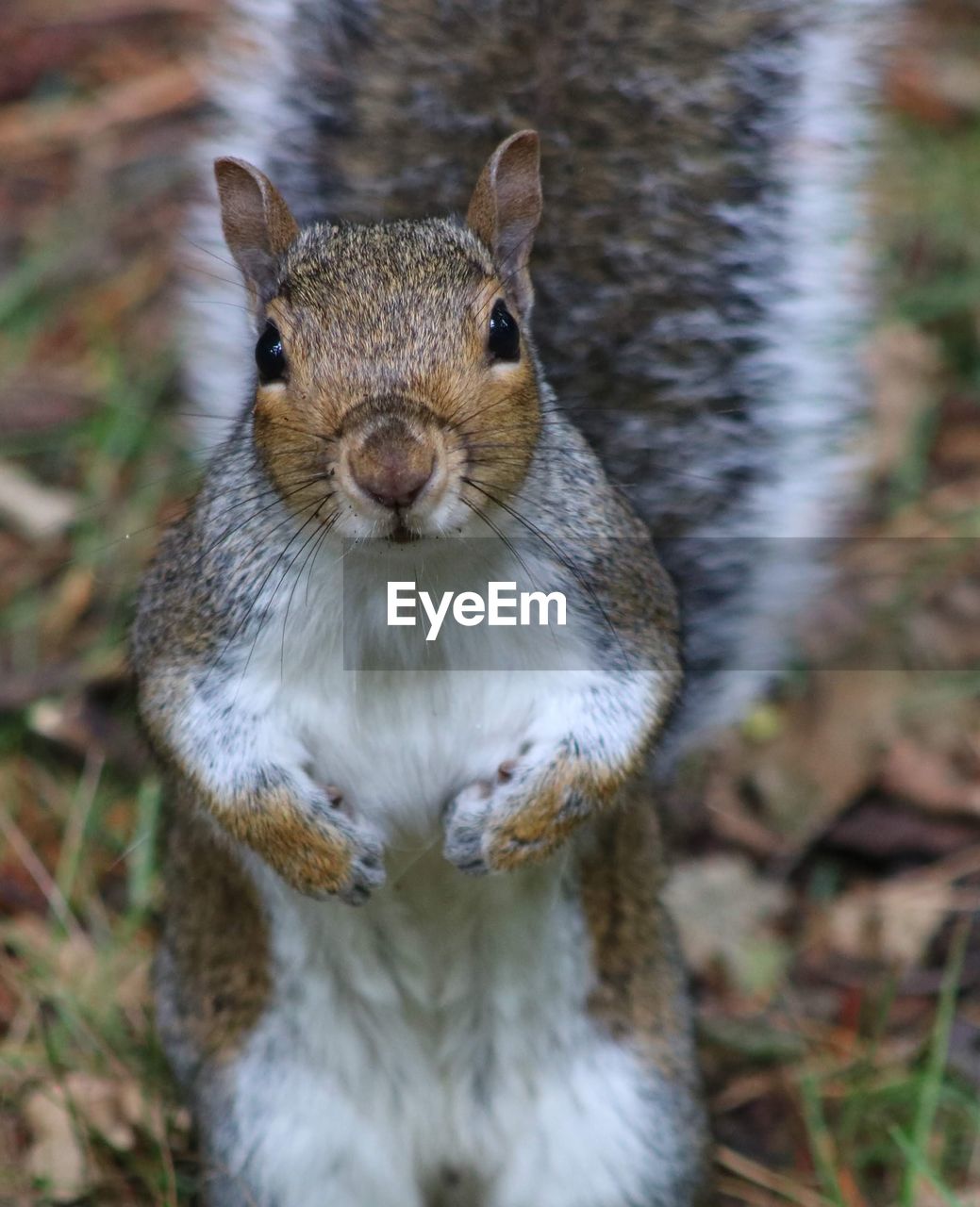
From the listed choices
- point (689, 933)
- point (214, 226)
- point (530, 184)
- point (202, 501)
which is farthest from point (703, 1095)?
point (214, 226)

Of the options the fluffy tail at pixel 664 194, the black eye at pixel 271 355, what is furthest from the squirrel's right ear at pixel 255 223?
the fluffy tail at pixel 664 194

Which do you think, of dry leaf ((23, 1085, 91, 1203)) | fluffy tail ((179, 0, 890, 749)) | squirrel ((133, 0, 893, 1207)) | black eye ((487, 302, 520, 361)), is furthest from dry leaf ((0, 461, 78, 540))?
black eye ((487, 302, 520, 361))

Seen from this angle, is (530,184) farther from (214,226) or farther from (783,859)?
(783,859)

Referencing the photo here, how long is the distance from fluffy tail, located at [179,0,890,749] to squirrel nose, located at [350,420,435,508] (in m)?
0.89

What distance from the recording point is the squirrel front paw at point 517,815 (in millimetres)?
2248

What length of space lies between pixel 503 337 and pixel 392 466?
31cm

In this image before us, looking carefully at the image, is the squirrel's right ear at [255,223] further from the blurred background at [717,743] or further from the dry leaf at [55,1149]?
the dry leaf at [55,1149]

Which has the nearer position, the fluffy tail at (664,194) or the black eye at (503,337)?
the black eye at (503,337)

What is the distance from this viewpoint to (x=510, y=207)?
90.0 inches

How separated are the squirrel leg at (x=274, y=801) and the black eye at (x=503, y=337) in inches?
20.3

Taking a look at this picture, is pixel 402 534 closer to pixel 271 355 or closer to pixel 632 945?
pixel 271 355

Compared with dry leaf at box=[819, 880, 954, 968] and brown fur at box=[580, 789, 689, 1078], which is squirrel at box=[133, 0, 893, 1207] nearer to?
brown fur at box=[580, 789, 689, 1078]

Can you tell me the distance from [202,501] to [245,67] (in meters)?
1.08

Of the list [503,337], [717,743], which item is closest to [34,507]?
[717,743]
